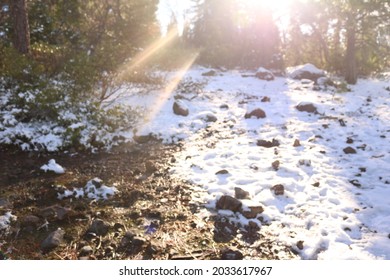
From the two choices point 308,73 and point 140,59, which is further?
point 308,73

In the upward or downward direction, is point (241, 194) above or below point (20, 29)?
below

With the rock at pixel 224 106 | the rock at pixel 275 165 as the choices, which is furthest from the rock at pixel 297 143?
the rock at pixel 224 106

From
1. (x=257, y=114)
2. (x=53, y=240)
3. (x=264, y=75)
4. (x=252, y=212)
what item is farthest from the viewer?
(x=264, y=75)

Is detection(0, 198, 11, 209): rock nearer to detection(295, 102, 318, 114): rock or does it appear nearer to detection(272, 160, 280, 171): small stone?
detection(272, 160, 280, 171): small stone

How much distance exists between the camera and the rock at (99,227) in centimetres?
445

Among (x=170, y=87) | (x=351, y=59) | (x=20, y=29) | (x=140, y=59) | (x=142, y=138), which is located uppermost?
(x=20, y=29)

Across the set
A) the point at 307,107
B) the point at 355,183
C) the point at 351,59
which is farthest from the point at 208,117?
the point at 351,59

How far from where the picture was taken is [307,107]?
10.8 m

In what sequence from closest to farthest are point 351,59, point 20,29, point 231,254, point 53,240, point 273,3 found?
point 231,254 → point 53,240 → point 20,29 → point 351,59 → point 273,3

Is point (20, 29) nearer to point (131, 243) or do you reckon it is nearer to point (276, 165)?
point (131, 243)

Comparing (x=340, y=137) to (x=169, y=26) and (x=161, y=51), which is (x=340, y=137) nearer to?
(x=161, y=51)

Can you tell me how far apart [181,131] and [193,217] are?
4581 millimetres

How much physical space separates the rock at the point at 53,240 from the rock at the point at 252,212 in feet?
8.48

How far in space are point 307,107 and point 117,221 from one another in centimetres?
797
